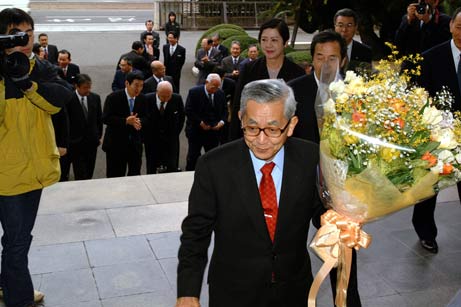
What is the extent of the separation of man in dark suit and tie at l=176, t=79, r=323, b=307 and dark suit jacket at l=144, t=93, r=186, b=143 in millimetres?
6181

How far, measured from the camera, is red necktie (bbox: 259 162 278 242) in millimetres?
3309

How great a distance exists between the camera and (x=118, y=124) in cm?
916

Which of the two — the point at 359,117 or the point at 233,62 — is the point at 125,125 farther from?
the point at 359,117

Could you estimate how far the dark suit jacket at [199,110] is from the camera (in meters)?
10.1

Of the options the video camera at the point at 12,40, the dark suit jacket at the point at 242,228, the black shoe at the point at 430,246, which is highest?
the video camera at the point at 12,40

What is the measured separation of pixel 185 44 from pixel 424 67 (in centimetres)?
2162

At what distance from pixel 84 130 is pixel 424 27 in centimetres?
491

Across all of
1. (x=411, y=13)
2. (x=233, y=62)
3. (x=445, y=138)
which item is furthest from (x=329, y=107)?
(x=233, y=62)

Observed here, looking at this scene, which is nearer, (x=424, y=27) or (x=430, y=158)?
(x=430, y=158)

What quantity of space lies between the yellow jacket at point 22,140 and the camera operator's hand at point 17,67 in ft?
0.48

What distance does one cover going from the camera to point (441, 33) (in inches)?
381

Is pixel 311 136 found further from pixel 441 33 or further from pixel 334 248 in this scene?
pixel 441 33

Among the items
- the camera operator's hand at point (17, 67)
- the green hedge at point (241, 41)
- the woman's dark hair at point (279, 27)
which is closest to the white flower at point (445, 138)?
the camera operator's hand at point (17, 67)

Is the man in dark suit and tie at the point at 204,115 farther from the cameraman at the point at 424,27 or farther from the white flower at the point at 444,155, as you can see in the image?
the white flower at the point at 444,155
